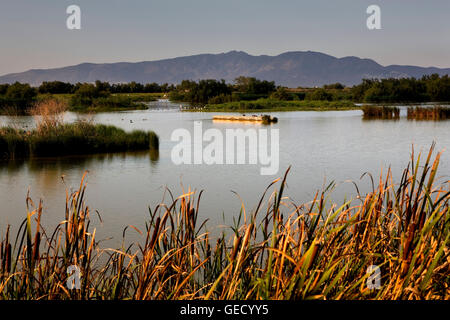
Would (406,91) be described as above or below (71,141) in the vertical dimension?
above

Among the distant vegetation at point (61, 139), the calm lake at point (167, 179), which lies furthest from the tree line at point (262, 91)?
the calm lake at point (167, 179)

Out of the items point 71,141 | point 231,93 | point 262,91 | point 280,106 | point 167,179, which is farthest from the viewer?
point 262,91

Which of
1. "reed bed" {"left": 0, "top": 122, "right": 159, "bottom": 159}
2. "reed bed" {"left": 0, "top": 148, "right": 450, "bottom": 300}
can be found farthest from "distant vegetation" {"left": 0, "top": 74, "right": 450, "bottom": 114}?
"reed bed" {"left": 0, "top": 148, "right": 450, "bottom": 300}

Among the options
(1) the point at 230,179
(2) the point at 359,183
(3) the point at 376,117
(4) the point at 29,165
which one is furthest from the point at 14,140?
(3) the point at 376,117

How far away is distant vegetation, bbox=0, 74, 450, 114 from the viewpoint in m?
38.9

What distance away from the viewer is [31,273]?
2.27m

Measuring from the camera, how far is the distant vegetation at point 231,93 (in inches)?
1533

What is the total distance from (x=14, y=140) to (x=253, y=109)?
92.8 feet

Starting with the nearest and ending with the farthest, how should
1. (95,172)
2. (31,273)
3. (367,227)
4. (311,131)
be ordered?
(31,273), (367,227), (95,172), (311,131)

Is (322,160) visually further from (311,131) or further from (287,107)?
(287,107)

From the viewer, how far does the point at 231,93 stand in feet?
171

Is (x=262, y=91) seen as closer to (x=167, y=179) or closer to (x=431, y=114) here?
(x=431, y=114)

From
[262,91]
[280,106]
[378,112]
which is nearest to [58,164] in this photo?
[378,112]

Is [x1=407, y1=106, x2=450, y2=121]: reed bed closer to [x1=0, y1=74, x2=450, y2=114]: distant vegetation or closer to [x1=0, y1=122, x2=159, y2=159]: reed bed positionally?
[x1=0, y1=74, x2=450, y2=114]: distant vegetation
